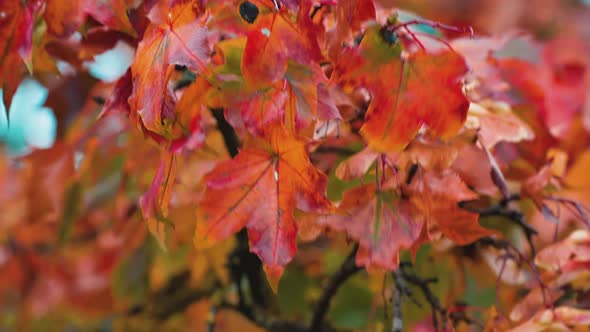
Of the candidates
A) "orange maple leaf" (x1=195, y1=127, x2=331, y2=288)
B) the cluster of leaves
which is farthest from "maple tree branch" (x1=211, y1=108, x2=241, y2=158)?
"orange maple leaf" (x1=195, y1=127, x2=331, y2=288)

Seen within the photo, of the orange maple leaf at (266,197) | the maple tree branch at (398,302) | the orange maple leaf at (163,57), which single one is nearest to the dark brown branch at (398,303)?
the maple tree branch at (398,302)

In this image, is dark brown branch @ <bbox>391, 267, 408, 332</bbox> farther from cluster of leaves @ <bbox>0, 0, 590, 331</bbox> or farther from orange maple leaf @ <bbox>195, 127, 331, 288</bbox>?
orange maple leaf @ <bbox>195, 127, 331, 288</bbox>

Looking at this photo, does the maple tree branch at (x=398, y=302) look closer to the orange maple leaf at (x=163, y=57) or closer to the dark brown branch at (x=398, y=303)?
the dark brown branch at (x=398, y=303)

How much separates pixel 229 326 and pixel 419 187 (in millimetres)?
623

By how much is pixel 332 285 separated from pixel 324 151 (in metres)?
0.15

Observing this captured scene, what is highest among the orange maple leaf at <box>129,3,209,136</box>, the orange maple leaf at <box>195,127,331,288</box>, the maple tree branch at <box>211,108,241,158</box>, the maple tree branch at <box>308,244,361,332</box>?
the orange maple leaf at <box>129,3,209,136</box>

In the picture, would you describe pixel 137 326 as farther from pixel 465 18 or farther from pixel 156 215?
pixel 465 18

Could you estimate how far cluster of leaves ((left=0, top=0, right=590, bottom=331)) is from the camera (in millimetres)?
541

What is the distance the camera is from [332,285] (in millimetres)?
809

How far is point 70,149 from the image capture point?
3.38 feet

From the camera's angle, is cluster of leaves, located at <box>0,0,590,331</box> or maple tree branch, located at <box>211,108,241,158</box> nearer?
cluster of leaves, located at <box>0,0,590,331</box>

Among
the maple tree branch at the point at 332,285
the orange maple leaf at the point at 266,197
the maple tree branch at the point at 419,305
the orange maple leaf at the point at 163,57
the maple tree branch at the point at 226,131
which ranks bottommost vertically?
the maple tree branch at the point at 332,285

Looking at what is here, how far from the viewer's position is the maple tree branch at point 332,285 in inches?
30.9

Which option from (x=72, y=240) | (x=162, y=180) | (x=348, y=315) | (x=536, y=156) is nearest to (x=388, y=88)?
(x=162, y=180)
